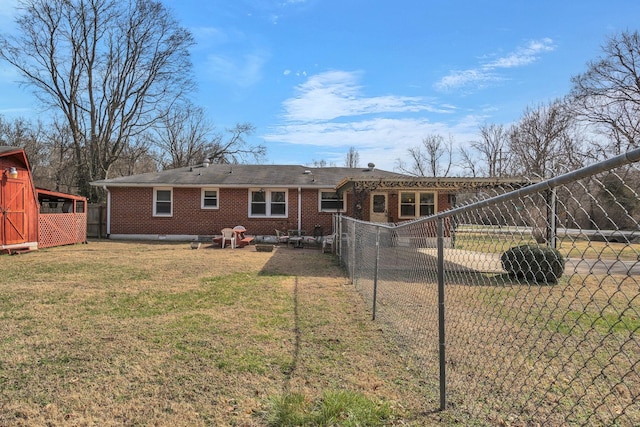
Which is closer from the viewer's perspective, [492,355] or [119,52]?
[492,355]

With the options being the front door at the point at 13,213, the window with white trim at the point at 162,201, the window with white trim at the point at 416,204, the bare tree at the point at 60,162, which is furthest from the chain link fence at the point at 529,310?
the bare tree at the point at 60,162

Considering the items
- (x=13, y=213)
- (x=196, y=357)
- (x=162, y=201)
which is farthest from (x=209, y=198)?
(x=196, y=357)

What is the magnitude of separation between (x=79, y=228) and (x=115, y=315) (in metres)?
13.0

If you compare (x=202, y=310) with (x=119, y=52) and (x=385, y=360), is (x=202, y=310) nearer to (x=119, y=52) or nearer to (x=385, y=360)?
(x=385, y=360)

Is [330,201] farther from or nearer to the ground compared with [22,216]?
farther from the ground

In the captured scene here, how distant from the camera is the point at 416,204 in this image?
57.3ft

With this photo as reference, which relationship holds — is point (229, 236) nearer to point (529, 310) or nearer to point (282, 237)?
point (282, 237)

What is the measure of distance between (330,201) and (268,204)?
2.93m

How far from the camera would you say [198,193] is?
18.4m

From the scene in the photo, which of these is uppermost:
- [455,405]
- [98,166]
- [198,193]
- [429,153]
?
[429,153]

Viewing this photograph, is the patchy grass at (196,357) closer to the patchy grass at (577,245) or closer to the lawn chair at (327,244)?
the patchy grass at (577,245)

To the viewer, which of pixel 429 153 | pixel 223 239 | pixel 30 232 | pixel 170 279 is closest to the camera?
pixel 170 279

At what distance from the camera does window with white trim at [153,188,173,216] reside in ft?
60.5

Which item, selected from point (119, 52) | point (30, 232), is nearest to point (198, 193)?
point (30, 232)
